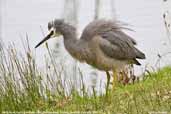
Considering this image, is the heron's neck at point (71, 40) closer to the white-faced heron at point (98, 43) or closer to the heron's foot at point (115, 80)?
the white-faced heron at point (98, 43)

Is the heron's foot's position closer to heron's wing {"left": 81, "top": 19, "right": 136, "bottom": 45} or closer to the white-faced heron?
the white-faced heron

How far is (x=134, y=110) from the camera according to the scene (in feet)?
25.1

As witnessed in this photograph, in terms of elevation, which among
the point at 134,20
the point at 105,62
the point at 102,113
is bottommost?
the point at 102,113

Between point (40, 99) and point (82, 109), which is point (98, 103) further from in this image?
point (40, 99)

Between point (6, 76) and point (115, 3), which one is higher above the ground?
point (115, 3)

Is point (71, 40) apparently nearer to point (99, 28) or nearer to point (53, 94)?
point (99, 28)

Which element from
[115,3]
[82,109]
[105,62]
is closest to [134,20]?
[115,3]

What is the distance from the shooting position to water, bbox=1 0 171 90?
14391 mm

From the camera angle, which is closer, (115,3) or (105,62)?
(105,62)

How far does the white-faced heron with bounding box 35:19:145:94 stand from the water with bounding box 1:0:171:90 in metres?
3.47

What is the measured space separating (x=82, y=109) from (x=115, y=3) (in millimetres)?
10658

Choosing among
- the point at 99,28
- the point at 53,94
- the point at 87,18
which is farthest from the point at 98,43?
the point at 87,18

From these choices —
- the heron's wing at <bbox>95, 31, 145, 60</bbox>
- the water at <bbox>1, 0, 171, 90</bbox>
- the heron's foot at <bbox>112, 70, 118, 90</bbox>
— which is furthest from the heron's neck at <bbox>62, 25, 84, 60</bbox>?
the water at <bbox>1, 0, 171, 90</bbox>

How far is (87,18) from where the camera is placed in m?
16.2
